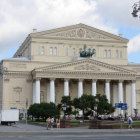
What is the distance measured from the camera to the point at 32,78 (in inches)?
3349

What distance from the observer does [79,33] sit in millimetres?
89438

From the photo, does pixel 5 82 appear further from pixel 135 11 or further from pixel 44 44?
pixel 135 11

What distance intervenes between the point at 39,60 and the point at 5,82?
29.8ft


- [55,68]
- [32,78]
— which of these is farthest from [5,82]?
[55,68]

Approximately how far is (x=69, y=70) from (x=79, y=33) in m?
11.3

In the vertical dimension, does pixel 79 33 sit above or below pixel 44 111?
above

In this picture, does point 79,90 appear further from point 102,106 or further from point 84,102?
point 102,106

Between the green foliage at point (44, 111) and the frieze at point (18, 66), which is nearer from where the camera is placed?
the green foliage at point (44, 111)

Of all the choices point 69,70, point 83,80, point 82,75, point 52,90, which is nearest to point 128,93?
point 83,80

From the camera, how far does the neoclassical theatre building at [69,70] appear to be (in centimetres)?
8294

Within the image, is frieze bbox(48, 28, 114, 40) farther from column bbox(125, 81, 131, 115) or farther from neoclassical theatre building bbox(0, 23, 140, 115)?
column bbox(125, 81, 131, 115)

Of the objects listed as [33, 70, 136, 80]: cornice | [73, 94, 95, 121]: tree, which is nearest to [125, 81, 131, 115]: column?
[33, 70, 136, 80]: cornice

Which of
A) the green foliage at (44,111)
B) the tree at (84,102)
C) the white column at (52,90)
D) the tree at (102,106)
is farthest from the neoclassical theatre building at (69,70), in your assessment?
the tree at (102,106)

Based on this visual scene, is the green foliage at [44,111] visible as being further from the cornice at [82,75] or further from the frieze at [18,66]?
the frieze at [18,66]
